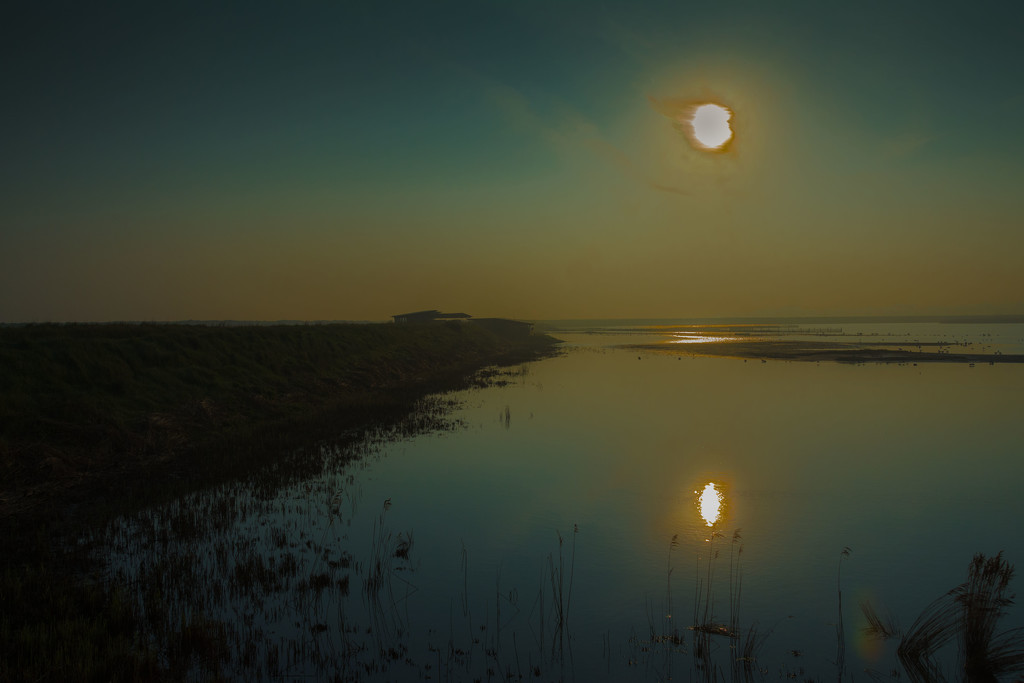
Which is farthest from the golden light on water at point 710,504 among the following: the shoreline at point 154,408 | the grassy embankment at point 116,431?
the shoreline at point 154,408

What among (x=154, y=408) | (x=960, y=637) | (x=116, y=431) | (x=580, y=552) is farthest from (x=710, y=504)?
(x=154, y=408)

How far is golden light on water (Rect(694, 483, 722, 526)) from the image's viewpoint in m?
12.5

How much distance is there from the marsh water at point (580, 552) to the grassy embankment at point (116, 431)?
0.89 m

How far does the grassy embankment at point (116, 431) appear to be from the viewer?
7145 mm

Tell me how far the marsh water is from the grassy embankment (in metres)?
0.89

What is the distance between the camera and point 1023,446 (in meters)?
19.4

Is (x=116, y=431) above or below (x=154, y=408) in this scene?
below

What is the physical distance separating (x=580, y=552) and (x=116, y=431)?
15038 mm

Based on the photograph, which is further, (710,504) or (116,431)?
(116,431)

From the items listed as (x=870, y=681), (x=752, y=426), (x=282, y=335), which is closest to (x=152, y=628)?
(x=870, y=681)

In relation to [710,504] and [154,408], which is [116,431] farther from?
[710,504]

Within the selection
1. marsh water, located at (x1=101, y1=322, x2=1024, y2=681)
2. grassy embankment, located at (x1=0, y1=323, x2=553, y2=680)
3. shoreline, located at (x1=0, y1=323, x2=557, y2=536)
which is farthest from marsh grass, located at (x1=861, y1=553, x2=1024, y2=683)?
shoreline, located at (x1=0, y1=323, x2=557, y2=536)

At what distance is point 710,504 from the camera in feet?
44.2

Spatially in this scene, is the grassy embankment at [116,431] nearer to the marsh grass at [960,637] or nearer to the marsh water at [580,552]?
the marsh water at [580,552]
